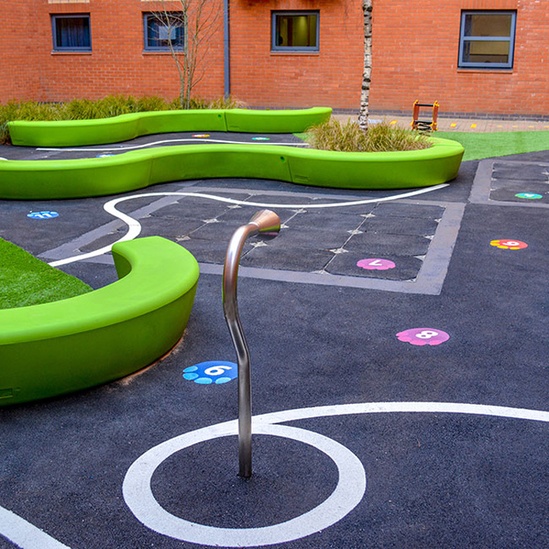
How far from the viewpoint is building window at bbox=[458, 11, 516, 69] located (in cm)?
1930

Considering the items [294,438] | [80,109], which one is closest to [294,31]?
[80,109]

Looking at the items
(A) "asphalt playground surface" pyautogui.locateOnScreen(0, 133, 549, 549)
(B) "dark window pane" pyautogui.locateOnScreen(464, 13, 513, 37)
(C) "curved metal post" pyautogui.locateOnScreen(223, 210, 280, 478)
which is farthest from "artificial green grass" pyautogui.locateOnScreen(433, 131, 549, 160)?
(C) "curved metal post" pyautogui.locateOnScreen(223, 210, 280, 478)

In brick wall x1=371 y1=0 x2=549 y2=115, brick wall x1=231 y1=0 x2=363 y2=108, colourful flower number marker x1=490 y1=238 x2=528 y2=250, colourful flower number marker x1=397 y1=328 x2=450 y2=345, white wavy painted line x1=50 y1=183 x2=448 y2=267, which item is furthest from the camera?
brick wall x1=231 y1=0 x2=363 y2=108

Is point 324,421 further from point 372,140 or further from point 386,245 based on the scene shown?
point 372,140

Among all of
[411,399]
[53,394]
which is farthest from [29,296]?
[411,399]

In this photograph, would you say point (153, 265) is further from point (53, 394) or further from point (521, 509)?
point (521, 509)

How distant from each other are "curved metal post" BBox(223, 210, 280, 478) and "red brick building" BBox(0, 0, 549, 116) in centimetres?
1754

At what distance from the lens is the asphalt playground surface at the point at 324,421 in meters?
3.26

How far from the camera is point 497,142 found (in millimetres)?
15523

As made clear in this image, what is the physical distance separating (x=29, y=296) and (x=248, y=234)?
135 inches

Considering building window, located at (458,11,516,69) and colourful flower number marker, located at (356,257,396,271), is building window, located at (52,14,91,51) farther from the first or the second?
colourful flower number marker, located at (356,257,396,271)

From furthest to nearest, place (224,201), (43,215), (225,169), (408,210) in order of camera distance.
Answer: (225,169), (224,201), (408,210), (43,215)

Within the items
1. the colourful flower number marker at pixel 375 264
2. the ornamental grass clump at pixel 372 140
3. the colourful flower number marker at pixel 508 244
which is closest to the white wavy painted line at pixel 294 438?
the colourful flower number marker at pixel 375 264

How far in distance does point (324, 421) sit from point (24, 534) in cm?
168
